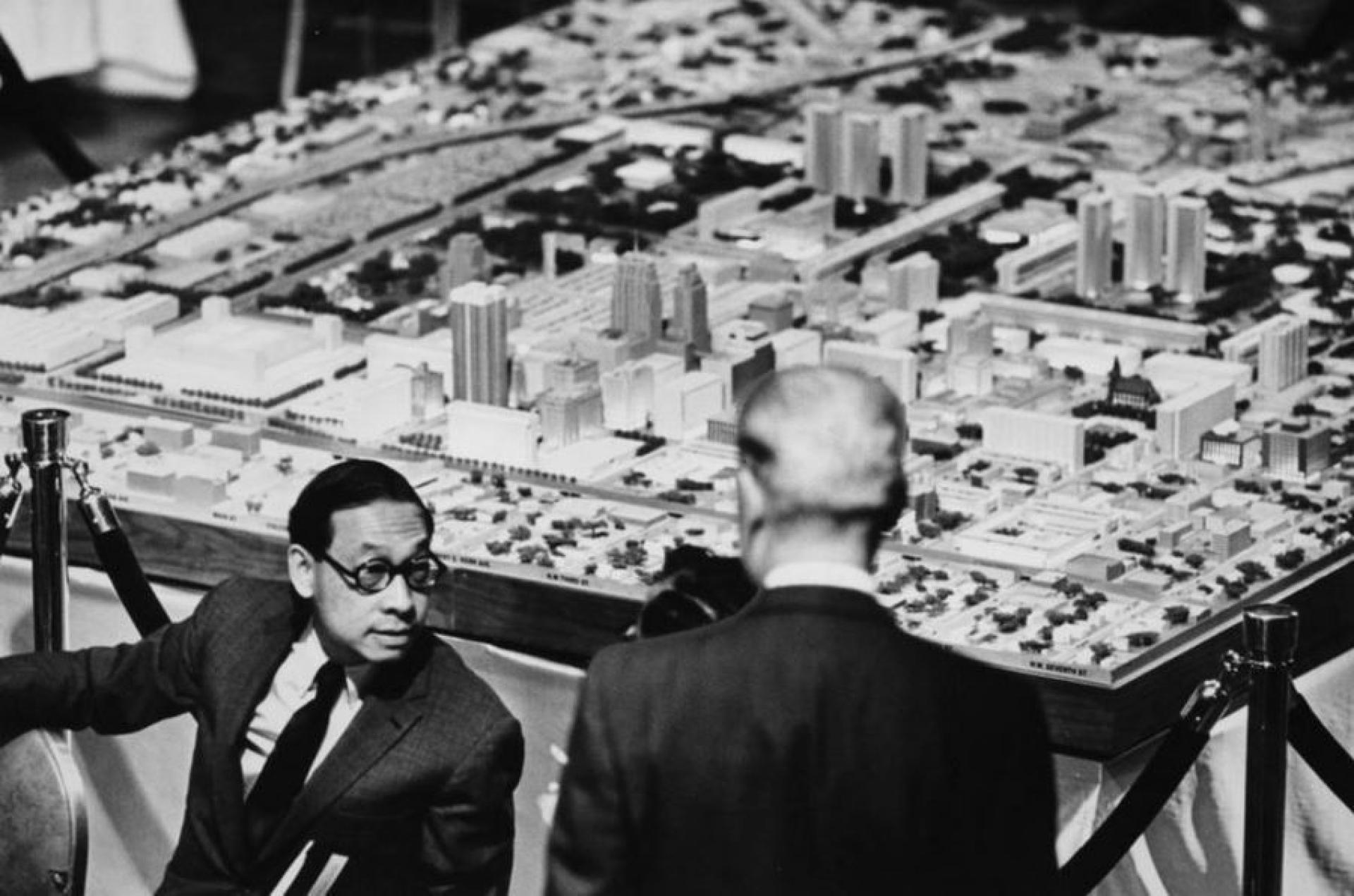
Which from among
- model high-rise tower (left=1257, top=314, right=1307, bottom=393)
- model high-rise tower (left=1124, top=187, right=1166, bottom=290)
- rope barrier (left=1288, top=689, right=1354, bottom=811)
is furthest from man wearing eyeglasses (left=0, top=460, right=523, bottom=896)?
model high-rise tower (left=1124, top=187, right=1166, bottom=290)

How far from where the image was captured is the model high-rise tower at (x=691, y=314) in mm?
7039

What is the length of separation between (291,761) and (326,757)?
0.06 m

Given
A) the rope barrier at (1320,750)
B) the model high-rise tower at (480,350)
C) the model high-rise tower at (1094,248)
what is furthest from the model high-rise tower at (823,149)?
the rope barrier at (1320,750)

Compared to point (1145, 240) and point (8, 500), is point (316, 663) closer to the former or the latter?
point (8, 500)

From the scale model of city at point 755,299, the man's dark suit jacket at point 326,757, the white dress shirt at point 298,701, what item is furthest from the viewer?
the scale model of city at point 755,299

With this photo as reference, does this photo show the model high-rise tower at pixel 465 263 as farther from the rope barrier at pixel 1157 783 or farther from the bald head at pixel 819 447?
the bald head at pixel 819 447

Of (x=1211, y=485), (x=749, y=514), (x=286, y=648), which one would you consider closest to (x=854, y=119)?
(x=1211, y=485)

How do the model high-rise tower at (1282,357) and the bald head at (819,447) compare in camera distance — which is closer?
the bald head at (819,447)

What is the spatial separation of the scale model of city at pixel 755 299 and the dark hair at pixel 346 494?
1.09 meters

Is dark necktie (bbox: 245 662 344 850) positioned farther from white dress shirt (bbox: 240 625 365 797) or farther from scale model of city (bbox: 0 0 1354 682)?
scale model of city (bbox: 0 0 1354 682)

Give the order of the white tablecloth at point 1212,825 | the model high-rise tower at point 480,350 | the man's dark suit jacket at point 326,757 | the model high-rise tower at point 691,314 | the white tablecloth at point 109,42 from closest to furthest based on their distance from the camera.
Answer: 1. the man's dark suit jacket at point 326,757
2. the white tablecloth at point 1212,825
3. the model high-rise tower at point 480,350
4. the model high-rise tower at point 691,314
5. the white tablecloth at point 109,42

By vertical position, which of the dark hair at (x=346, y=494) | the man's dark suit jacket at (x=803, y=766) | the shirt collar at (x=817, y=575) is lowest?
the dark hair at (x=346, y=494)

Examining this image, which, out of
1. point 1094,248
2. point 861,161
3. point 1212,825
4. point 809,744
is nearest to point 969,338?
point 1094,248

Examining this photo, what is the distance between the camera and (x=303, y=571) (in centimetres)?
433
